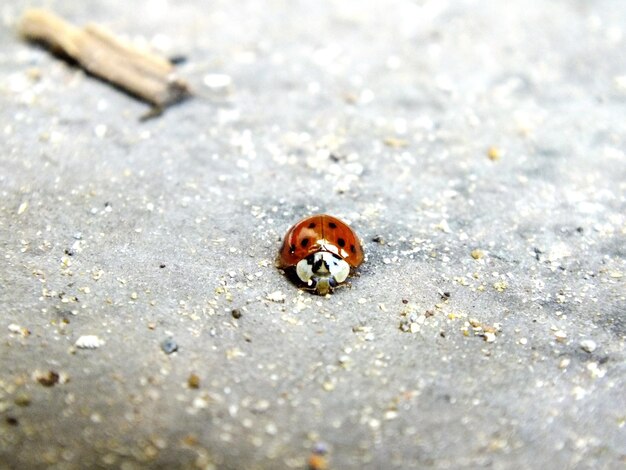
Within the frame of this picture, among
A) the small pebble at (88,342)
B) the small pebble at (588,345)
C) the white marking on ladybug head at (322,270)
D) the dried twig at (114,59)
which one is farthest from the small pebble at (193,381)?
the dried twig at (114,59)

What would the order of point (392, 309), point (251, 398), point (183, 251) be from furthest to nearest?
1. point (183, 251)
2. point (392, 309)
3. point (251, 398)

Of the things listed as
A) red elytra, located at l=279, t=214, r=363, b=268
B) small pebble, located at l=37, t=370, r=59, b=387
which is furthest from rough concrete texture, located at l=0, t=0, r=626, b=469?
red elytra, located at l=279, t=214, r=363, b=268

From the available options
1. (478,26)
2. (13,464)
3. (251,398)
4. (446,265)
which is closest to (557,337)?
(446,265)

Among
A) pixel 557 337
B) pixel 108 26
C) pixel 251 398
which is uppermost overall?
pixel 557 337

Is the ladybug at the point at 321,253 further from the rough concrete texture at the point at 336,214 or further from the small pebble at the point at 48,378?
the small pebble at the point at 48,378

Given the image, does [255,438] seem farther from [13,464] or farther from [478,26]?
[478,26]

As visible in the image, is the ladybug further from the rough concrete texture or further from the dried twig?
the dried twig

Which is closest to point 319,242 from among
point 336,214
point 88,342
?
point 336,214
